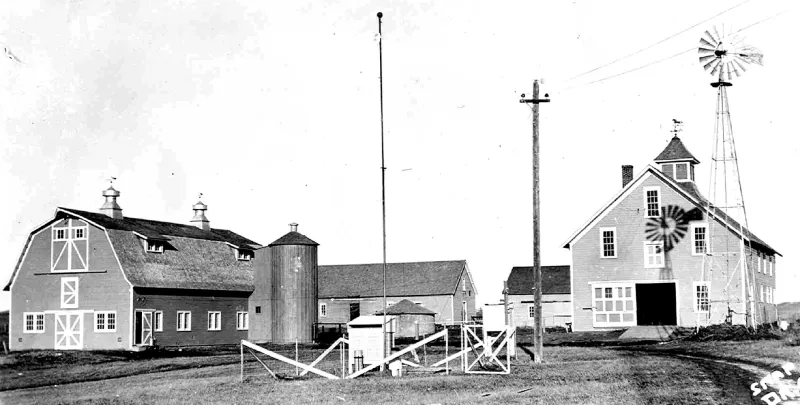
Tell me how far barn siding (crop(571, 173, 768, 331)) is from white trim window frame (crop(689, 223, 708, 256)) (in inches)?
10.3

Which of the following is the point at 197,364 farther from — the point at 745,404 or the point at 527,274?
the point at 527,274

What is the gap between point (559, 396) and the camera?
2169 cm

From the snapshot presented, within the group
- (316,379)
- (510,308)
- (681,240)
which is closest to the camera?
(316,379)

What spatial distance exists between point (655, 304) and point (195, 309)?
26909mm

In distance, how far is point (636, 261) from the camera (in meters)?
52.5

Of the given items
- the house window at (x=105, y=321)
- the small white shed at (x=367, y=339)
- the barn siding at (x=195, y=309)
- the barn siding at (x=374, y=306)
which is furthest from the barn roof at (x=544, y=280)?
the small white shed at (x=367, y=339)

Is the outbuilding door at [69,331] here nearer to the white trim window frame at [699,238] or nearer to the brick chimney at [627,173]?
the brick chimney at [627,173]

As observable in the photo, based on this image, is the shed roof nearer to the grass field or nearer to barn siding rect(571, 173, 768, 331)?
barn siding rect(571, 173, 768, 331)

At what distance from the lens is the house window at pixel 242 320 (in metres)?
61.8

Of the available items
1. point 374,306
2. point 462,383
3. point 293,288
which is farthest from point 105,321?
point 374,306

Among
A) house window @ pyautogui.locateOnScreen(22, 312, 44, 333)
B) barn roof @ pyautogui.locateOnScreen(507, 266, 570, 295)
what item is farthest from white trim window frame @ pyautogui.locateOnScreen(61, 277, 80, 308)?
barn roof @ pyautogui.locateOnScreen(507, 266, 570, 295)

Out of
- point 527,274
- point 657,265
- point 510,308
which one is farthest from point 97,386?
point 527,274

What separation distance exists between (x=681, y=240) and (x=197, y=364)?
27305 millimetres

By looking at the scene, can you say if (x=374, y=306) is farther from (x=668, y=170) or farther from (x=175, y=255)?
(x=668, y=170)
